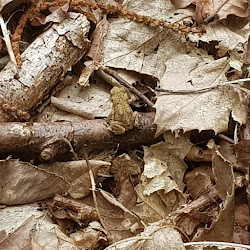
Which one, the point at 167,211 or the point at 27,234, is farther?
the point at 167,211

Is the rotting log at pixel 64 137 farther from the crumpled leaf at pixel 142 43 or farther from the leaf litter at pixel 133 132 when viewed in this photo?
the crumpled leaf at pixel 142 43

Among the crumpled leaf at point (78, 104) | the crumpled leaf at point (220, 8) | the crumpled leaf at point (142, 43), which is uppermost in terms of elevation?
the crumpled leaf at point (220, 8)

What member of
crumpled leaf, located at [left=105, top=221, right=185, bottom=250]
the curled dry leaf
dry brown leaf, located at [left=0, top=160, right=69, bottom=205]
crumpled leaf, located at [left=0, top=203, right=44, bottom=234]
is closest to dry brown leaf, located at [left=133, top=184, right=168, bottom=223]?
the curled dry leaf

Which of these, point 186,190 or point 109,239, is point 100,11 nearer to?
point 186,190

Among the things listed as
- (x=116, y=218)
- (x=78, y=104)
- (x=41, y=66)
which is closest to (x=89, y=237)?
(x=116, y=218)

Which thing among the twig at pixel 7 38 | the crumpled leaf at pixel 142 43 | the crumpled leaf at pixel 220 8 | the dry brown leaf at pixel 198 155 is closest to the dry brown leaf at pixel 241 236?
the dry brown leaf at pixel 198 155

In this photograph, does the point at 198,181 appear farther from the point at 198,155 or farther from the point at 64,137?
the point at 64,137

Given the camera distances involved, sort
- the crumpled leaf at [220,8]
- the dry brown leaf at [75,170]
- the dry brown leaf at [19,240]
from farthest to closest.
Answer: the crumpled leaf at [220,8]
the dry brown leaf at [75,170]
the dry brown leaf at [19,240]

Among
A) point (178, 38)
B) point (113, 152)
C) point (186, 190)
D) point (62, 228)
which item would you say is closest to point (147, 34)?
point (178, 38)
